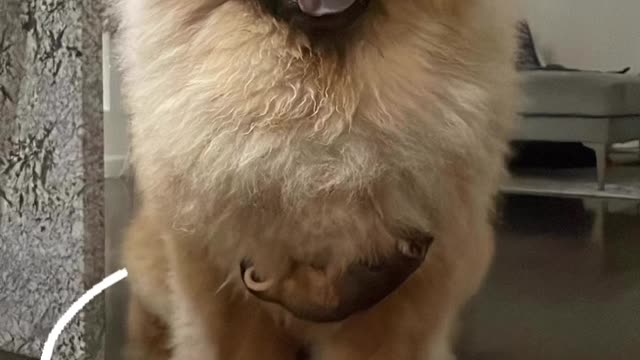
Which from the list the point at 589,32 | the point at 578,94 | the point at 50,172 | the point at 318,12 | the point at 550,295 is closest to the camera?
the point at 318,12

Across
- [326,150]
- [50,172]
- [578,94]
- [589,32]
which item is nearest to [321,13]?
[326,150]

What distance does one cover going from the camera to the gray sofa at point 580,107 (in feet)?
11.1

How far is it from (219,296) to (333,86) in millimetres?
290

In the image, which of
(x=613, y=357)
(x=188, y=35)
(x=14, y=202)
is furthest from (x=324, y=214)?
(x=613, y=357)

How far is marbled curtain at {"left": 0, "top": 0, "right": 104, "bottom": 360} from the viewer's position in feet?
3.89

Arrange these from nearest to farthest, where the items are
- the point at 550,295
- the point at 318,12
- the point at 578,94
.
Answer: the point at 318,12 < the point at 550,295 < the point at 578,94

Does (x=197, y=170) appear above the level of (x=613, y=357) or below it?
above

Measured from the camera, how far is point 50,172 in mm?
1244

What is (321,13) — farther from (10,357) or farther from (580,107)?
(580,107)

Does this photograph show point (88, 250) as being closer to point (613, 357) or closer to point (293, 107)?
point (293, 107)

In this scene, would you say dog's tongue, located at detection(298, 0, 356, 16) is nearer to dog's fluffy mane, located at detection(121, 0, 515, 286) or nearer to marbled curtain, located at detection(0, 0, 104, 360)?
dog's fluffy mane, located at detection(121, 0, 515, 286)

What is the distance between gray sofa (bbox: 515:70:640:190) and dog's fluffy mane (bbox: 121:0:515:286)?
2539mm

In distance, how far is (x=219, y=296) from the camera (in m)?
1.00

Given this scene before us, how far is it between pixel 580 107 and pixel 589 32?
176 cm
